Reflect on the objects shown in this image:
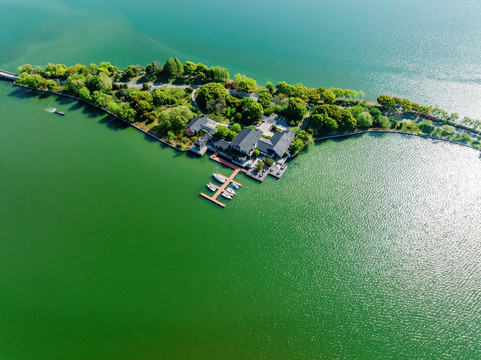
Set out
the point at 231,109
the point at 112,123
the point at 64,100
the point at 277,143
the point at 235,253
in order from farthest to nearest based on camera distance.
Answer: the point at 64,100 → the point at 231,109 → the point at 112,123 → the point at 277,143 → the point at 235,253

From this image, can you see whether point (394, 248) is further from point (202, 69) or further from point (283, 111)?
point (202, 69)

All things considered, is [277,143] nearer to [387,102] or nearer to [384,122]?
[384,122]

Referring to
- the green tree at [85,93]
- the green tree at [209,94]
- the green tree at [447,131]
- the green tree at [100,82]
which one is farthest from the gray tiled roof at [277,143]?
the green tree at [85,93]

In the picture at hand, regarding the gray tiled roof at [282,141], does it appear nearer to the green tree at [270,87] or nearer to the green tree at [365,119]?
the green tree at [365,119]

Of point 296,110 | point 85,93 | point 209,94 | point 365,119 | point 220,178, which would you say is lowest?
point 220,178

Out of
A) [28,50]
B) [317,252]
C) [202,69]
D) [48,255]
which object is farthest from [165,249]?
[28,50]

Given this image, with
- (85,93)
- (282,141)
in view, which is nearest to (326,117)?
(282,141)
